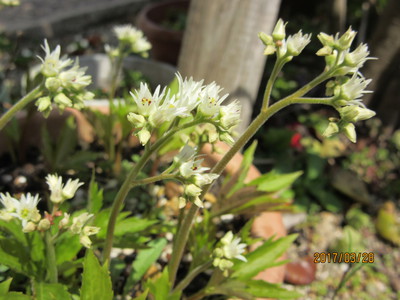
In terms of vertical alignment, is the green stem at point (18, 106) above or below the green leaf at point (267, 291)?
above

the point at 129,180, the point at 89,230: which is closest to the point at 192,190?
the point at 129,180

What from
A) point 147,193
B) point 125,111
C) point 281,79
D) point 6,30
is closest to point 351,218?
point 281,79

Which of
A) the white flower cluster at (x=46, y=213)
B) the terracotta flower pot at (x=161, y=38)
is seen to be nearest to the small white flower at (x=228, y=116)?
the white flower cluster at (x=46, y=213)

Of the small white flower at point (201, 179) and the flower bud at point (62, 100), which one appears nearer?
the small white flower at point (201, 179)

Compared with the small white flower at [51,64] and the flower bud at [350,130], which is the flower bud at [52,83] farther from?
the flower bud at [350,130]

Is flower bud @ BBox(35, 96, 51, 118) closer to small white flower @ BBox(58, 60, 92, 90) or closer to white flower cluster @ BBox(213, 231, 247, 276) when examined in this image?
small white flower @ BBox(58, 60, 92, 90)

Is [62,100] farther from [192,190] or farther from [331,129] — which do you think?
[331,129]

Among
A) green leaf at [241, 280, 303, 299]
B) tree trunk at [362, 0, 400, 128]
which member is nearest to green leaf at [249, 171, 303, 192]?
green leaf at [241, 280, 303, 299]
